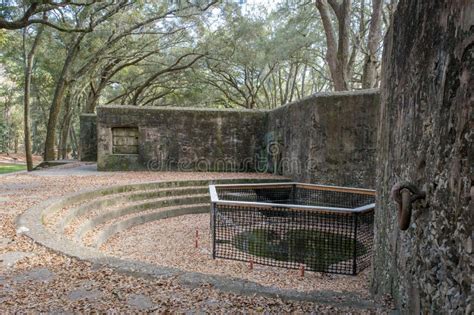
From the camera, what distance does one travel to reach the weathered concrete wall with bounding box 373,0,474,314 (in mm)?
1549

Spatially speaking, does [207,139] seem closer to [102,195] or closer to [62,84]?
[102,195]

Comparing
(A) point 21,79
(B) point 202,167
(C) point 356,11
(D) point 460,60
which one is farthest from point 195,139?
(A) point 21,79

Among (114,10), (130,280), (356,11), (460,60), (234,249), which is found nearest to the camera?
(460,60)

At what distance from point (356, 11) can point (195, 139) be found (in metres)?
9.14

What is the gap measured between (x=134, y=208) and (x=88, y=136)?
8.38m

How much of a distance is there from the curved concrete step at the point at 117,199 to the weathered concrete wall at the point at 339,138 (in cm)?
287

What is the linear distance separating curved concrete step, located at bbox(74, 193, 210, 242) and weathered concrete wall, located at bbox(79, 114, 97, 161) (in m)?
7.74

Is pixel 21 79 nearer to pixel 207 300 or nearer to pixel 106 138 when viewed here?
pixel 106 138

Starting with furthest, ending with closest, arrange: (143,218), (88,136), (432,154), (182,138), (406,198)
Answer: (88,136) < (182,138) < (143,218) < (406,198) < (432,154)

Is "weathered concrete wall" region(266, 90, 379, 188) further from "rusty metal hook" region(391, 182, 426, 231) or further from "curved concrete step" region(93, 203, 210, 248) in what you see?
"rusty metal hook" region(391, 182, 426, 231)

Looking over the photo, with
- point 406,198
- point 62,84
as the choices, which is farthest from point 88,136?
point 406,198

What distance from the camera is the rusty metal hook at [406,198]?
2037 millimetres

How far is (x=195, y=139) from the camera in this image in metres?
11.9

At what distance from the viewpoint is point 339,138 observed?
786 centimetres
